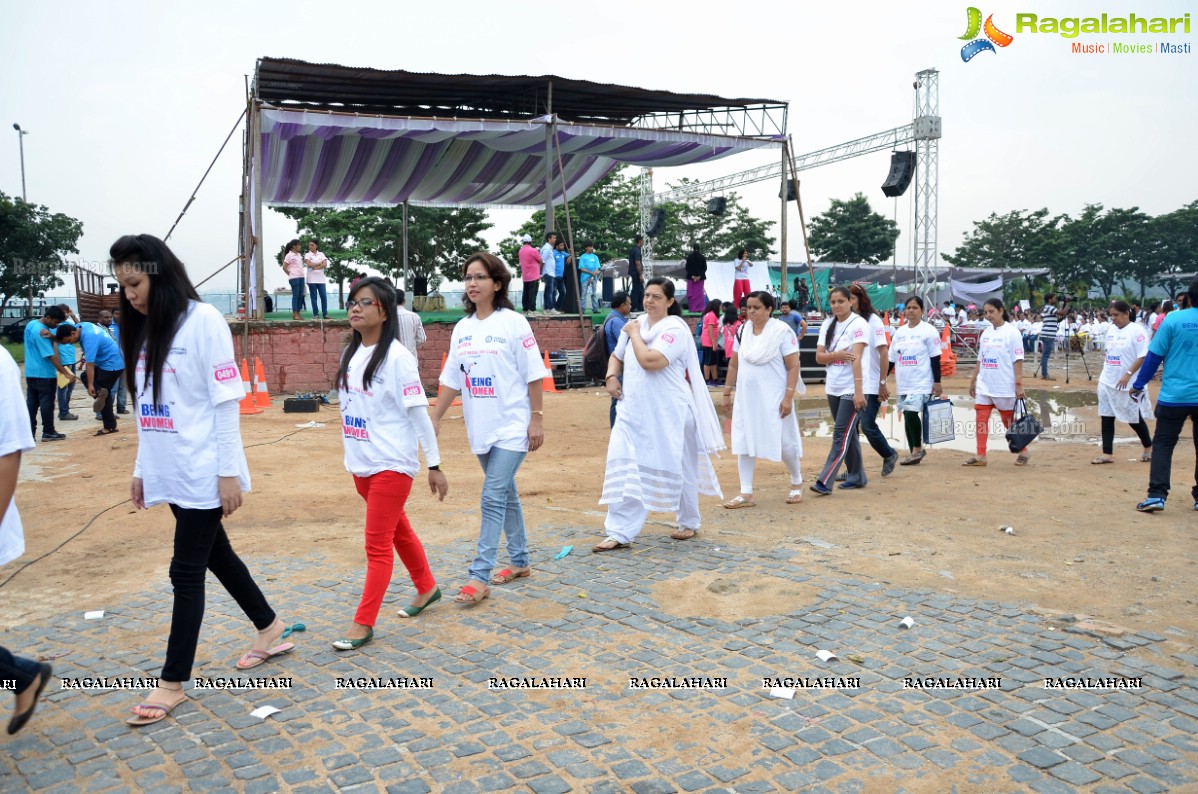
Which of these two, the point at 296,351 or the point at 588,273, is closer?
the point at 296,351

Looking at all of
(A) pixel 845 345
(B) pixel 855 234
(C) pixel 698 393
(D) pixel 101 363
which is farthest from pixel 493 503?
(B) pixel 855 234

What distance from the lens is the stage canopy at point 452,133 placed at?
56.3ft

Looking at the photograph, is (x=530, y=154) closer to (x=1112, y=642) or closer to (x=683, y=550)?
(x=683, y=550)

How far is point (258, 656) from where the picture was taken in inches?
161

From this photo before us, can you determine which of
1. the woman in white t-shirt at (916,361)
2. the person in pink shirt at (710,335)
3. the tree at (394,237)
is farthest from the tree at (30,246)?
the woman in white t-shirt at (916,361)

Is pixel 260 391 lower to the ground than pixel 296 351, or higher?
lower

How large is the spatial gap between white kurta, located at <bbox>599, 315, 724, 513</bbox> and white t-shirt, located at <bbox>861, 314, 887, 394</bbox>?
8.29 ft

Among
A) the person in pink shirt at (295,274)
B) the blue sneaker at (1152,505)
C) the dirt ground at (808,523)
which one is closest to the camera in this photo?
the dirt ground at (808,523)

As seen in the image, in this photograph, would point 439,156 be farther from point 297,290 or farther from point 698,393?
point 698,393

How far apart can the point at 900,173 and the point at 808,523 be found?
18957 millimetres

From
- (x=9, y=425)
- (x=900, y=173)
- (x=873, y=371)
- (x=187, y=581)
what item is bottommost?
(x=187, y=581)

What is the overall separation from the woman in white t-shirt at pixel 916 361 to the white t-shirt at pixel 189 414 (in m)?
7.25

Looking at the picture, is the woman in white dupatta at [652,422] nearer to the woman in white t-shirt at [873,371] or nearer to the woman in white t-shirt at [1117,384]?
the woman in white t-shirt at [873,371]

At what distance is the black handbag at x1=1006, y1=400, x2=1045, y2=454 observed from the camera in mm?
9234
